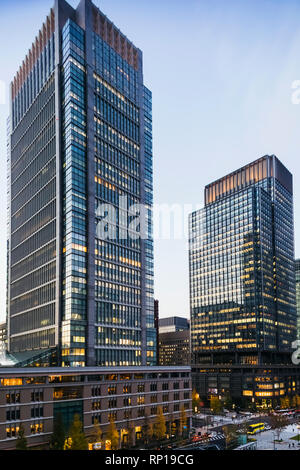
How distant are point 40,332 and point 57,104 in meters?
69.2

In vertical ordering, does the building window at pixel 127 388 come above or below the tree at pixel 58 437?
above

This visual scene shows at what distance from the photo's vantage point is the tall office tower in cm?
12775

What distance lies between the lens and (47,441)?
302 ft

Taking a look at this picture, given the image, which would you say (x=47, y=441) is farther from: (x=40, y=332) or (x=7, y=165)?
(x=7, y=165)

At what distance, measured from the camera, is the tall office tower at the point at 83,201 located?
128 meters

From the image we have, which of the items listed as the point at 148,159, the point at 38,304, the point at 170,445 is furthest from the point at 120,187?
the point at 170,445

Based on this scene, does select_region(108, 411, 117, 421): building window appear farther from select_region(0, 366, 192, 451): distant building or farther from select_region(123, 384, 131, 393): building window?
select_region(123, 384, 131, 393): building window

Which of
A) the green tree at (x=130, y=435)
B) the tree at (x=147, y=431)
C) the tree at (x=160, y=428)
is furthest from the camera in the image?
the tree at (x=160, y=428)

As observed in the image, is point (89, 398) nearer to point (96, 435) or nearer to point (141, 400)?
point (96, 435)

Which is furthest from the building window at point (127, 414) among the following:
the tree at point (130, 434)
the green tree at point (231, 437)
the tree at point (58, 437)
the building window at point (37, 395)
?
the building window at point (37, 395)

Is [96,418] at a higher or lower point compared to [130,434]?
higher

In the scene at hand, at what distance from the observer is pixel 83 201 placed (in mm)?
131375

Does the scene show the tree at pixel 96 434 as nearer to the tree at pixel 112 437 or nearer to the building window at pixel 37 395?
the tree at pixel 112 437

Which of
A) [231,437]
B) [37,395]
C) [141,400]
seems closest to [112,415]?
[141,400]
